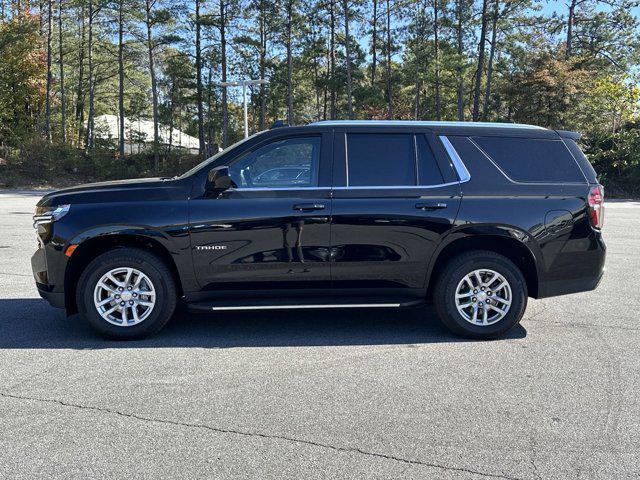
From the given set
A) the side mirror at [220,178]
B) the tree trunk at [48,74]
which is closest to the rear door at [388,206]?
the side mirror at [220,178]

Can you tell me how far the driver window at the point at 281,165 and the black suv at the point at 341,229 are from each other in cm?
1

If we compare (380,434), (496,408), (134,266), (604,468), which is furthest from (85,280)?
(604,468)

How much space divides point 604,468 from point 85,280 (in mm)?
4106

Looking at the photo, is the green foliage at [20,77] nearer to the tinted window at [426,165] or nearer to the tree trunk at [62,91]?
the tree trunk at [62,91]

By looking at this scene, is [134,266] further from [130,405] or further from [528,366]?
[528,366]

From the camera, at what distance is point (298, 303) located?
494 cm

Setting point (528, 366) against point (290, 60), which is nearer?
point (528, 366)

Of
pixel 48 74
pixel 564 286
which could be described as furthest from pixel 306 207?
pixel 48 74

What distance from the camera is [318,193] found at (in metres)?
4.93

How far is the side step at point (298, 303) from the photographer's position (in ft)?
15.9

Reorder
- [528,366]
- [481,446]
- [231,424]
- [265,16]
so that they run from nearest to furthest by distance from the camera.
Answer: [481,446]
[231,424]
[528,366]
[265,16]

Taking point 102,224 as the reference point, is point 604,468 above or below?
below

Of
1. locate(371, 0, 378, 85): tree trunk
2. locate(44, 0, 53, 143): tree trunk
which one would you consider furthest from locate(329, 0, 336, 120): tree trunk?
locate(44, 0, 53, 143): tree trunk

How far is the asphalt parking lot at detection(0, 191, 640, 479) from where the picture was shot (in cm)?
301
